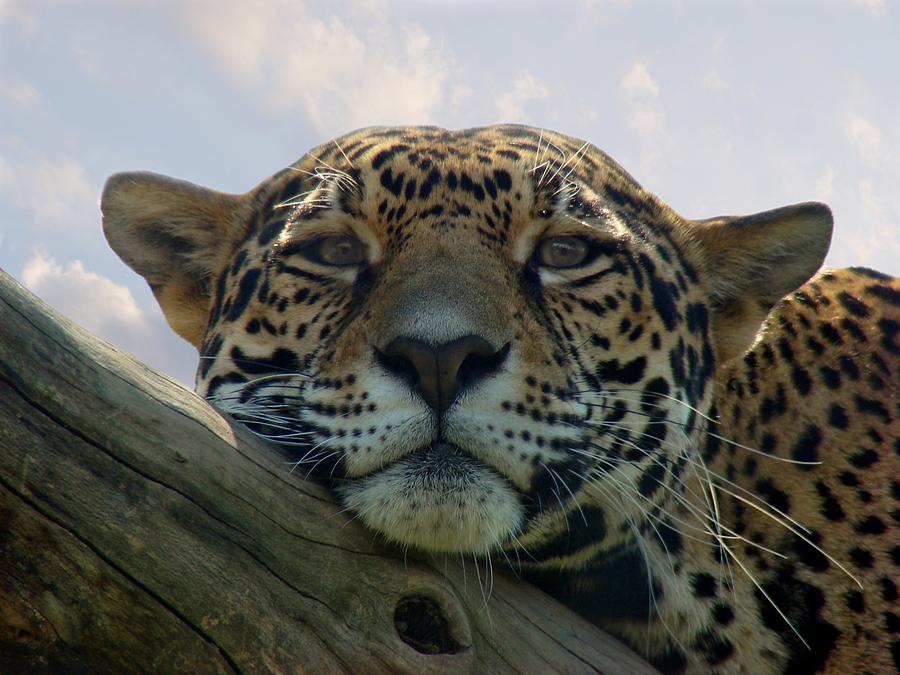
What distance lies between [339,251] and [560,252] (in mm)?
974

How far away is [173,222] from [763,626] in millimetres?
3527

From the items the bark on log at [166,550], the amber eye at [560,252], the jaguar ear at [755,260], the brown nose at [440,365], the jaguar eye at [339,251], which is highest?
the jaguar ear at [755,260]

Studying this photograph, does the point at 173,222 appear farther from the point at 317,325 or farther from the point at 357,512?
the point at 357,512

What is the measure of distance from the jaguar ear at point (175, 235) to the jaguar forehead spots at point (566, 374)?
0.01 metres

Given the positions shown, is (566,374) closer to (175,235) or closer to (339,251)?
(339,251)

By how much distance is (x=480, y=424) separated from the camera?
10.5 ft

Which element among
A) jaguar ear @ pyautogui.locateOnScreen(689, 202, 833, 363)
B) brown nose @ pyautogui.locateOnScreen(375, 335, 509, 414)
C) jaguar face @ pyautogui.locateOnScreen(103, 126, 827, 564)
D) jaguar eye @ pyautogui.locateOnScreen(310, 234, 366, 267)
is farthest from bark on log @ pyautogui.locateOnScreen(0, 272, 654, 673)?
jaguar ear @ pyautogui.locateOnScreen(689, 202, 833, 363)

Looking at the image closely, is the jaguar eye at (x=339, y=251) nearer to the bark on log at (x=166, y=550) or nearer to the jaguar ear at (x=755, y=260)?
the bark on log at (x=166, y=550)

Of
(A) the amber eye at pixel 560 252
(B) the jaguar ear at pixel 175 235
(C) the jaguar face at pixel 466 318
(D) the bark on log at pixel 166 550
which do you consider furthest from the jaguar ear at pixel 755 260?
(B) the jaguar ear at pixel 175 235

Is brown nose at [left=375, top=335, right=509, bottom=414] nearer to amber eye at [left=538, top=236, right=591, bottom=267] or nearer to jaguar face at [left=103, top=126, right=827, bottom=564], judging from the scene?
jaguar face at [left=103, top=126, right=827, bottom=564]

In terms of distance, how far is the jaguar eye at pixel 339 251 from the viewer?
4055 millimetres

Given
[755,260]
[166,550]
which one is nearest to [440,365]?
[166,550]

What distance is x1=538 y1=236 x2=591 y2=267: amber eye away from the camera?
13.3 feet

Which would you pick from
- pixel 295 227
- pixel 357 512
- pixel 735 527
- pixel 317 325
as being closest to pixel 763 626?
pixel 735 527
